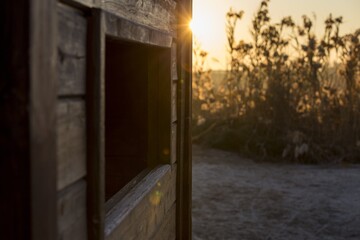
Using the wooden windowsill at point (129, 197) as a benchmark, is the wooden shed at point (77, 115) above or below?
above

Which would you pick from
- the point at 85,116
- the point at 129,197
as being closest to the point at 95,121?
the point at 85,116

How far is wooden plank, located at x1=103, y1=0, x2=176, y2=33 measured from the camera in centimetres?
186

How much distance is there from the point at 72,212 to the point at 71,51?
37 centimetres

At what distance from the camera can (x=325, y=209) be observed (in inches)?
236

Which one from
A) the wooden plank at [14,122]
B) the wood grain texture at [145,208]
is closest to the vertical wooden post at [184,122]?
the wood grain texture at [145,208]

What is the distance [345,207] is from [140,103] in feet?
12.6

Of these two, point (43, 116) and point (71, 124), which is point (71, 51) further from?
point (43, 116)

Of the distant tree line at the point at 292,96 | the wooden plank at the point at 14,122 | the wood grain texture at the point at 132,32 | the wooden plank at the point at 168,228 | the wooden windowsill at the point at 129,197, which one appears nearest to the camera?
the wooden plank at the point at 14,122

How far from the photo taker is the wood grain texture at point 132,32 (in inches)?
65.3

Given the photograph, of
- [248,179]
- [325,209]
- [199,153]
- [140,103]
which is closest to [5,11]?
[140,103]

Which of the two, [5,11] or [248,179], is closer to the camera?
[5,11]

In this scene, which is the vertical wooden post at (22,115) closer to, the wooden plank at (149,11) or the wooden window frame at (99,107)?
the wooden window frame at (99,107)

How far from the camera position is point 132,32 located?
1.98 meters

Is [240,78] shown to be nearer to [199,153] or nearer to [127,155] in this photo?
[199,153]
